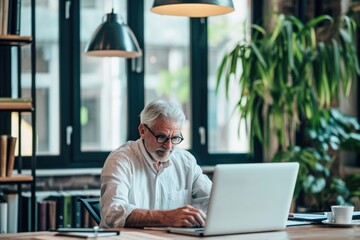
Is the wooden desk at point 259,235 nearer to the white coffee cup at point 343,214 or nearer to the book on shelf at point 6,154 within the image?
the white coffee cup at point 343,214

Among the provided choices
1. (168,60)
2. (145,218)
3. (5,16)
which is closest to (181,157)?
(145,218)

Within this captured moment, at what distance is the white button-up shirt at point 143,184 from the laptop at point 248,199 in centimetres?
38

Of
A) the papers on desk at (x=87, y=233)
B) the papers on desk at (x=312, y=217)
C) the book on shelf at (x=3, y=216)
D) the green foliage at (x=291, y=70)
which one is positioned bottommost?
the book on shelf at (x=3, y=216)

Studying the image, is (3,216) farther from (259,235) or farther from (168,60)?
(259,235)

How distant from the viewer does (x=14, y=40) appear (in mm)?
5020

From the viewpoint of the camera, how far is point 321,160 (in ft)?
20.0

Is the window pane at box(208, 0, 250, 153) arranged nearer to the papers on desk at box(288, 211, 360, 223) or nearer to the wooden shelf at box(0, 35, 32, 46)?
the wooden shelf at box(0, 35, 32, 46)

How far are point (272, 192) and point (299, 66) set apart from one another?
275 cm

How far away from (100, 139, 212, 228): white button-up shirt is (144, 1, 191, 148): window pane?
2372mm

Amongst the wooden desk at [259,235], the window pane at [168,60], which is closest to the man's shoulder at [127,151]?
the wooden desk at [259,235]

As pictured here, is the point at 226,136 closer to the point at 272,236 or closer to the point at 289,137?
the point at 289,137

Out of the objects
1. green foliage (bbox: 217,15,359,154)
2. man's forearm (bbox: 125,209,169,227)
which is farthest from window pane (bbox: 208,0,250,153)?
man's forearm (bbox: 125,209,169,227)

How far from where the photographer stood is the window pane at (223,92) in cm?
665

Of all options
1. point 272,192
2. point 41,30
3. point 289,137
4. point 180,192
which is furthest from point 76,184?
point 272,192
